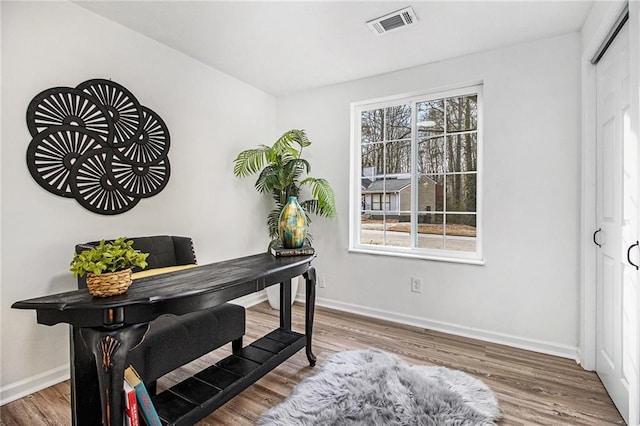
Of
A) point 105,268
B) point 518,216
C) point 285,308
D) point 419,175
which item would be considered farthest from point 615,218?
point 105,268

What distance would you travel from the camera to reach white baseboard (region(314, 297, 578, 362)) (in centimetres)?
260

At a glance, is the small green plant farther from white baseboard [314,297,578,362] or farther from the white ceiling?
white baseboard [314,297,578,362]

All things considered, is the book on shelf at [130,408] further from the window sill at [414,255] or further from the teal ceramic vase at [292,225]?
the window sill at [414,255]

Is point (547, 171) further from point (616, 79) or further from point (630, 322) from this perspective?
point (630, 322)

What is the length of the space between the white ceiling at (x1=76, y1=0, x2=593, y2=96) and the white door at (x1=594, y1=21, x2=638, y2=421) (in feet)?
2.04

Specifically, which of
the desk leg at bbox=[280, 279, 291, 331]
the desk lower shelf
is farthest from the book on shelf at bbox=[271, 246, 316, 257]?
the desk lower shelf

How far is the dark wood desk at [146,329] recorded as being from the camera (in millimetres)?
1245

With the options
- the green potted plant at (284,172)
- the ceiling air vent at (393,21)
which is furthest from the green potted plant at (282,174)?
the ceiling air vent at (393,21)

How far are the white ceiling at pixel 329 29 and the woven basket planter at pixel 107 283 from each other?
6.11ft

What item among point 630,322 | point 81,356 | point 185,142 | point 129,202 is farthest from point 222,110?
point 630,322

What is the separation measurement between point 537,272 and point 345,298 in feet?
5.90

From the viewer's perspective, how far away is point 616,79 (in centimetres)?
195

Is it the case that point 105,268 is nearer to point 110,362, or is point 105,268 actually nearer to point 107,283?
point 107,283

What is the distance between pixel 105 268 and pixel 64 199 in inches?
51.1
